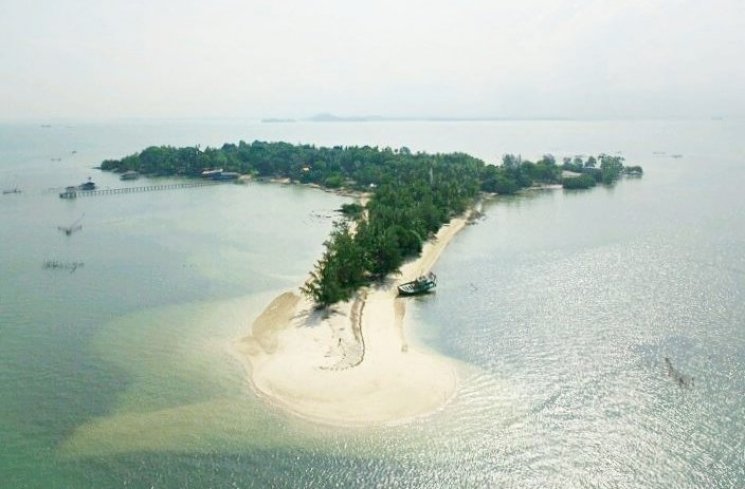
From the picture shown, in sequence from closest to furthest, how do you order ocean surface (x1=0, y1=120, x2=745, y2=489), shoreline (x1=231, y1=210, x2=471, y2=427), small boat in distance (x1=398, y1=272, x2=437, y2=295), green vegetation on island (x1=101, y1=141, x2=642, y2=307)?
1. ocean surface (x1=0, y1=120, x2=745, y2=489)
2. shoreline (x1=231, y1=210, x2=471, y2=427)
3. small boat in distance (x1=398, y1=272, x2=437, y2=295)
4. green vegetation on island (x1=101, y1=141, x2=642, y2=307)

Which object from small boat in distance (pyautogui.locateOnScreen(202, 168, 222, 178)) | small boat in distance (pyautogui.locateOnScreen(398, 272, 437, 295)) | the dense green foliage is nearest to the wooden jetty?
small boat in distance (pyautogui.locateOnScreen(202, 168, 222, 178))

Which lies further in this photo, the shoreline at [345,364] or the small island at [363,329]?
the small island at [363,329]

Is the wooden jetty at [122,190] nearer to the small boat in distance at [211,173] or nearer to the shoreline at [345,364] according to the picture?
the small boat in distance at [211,173]

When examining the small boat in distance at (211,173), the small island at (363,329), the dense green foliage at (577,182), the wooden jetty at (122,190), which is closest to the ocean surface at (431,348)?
the small island at (363,329)

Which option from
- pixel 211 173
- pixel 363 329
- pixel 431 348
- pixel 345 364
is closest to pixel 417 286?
pixel 363 329

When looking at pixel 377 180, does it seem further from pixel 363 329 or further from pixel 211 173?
pixel 363 329

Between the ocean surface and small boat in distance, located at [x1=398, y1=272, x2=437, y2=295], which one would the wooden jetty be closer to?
the ocean surface
